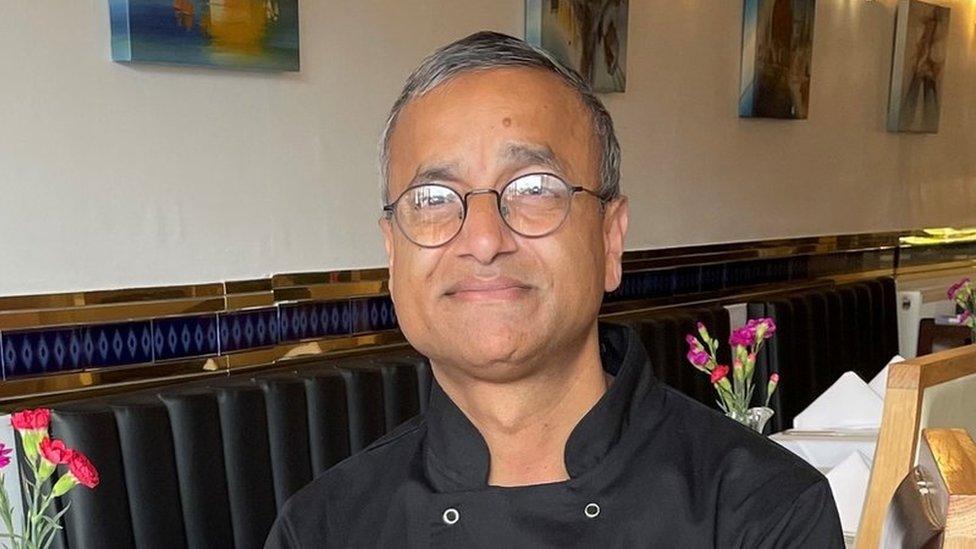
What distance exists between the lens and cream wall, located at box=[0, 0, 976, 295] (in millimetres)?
2883

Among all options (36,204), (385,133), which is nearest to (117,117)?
(36,204)

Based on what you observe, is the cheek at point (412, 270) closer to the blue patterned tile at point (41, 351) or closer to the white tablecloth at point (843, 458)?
the white tablecloth at point (843, 458)

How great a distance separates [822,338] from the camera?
548 cm

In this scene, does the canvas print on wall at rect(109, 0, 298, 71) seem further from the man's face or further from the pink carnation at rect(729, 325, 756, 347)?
the man's face

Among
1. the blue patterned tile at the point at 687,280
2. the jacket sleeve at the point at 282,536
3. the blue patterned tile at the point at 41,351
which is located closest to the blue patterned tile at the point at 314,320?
the blue patterned tile at the point at 41,351

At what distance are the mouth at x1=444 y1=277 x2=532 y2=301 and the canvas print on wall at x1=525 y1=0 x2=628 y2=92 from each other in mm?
3001

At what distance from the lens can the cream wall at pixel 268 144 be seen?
2.88 metres

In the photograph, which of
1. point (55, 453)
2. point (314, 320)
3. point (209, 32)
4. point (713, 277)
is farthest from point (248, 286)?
point (713, 277)

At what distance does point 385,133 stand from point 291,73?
84.9 inches

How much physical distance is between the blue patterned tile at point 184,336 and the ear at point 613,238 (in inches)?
81.3

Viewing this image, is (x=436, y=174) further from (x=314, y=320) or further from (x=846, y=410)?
(x=314, y=320)

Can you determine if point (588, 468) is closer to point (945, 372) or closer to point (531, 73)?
point (531, 73)

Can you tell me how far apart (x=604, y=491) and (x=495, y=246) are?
316mm

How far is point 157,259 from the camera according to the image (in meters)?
3.14
